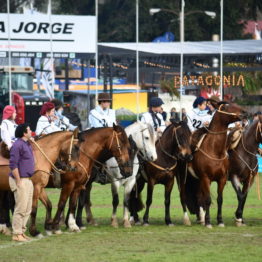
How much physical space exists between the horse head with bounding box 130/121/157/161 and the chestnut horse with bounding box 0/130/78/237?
5.57ft

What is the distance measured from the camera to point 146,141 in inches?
762

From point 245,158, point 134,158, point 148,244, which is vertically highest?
point 134,158

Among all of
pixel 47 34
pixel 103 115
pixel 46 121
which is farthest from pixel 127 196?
pixel 47 34

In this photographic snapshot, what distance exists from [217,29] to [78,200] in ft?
184

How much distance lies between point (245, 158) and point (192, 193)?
1.28m

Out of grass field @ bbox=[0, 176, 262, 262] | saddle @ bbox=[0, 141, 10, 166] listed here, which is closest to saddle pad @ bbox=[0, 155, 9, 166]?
saddle @ bbox=[0, 141, 10, 166]

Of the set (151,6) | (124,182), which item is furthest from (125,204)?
(151,6)

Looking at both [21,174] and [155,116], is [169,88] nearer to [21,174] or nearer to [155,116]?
[155,116]

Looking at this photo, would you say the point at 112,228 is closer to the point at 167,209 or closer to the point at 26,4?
the point at 167,209

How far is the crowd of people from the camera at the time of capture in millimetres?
16812

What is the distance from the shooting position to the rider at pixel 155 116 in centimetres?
2045

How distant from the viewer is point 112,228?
1911 centimetres

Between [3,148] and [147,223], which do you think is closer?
[3,148]

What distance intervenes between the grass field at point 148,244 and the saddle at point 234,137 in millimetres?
1512
